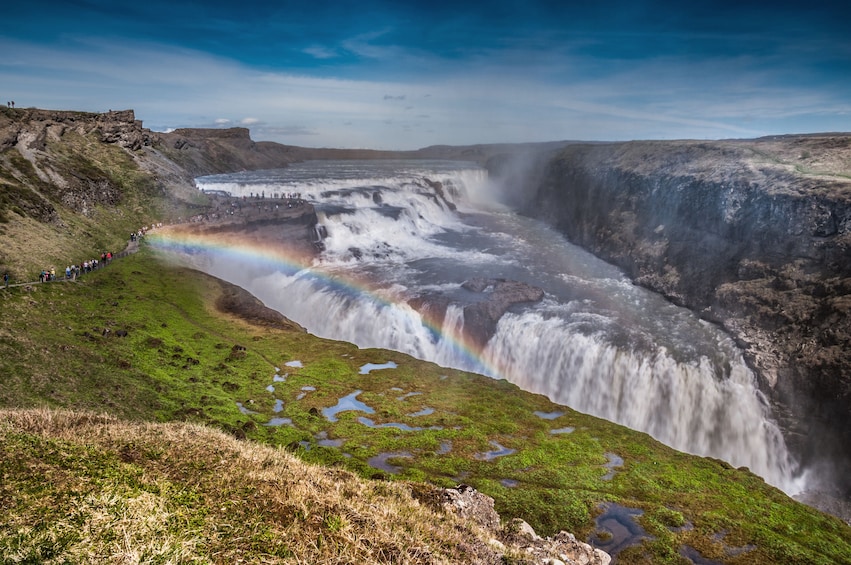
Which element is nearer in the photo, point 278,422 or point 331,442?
point 331,442

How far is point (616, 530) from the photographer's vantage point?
19969 mm

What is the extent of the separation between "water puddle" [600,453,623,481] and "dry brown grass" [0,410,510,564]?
1514 cm

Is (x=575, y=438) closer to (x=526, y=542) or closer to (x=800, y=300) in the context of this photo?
(x=526, y=542)

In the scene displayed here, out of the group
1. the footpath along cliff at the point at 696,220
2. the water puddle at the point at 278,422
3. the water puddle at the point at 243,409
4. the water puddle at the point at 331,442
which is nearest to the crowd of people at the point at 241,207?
the footpath along cliff at the point at 696,220

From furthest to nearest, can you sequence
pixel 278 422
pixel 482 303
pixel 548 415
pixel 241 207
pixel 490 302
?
pixel 241 207 < pixel 490 302 < pixel 482 303 < pixel 548 415 < pixel 278 422

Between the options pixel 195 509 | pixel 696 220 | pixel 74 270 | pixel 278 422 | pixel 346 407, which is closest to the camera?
pixel 195 509

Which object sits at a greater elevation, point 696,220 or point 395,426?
point 696,220

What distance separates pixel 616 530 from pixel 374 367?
76.6ft

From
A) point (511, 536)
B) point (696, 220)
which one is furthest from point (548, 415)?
point (696, 220)

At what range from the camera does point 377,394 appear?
1364 inches

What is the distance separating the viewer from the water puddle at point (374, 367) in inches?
1531

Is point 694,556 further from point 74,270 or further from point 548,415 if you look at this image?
point 74,270

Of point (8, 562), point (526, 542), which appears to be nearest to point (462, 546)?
point (526, 542)

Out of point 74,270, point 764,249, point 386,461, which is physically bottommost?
point 386,461
